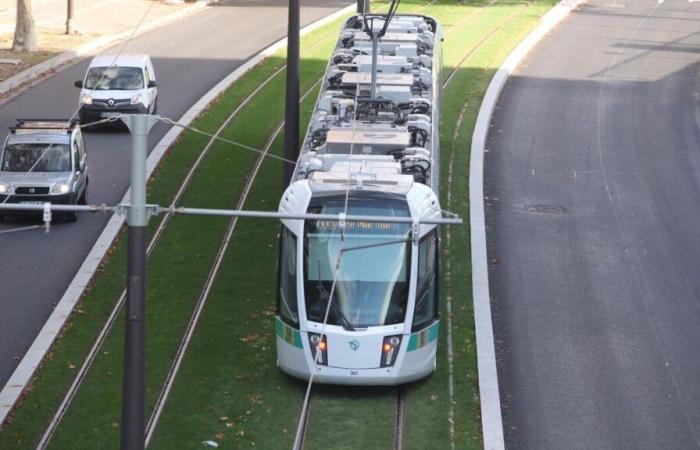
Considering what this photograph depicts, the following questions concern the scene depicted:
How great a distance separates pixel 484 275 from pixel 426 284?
5.16 metres

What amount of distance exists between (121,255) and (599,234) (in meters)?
9.25

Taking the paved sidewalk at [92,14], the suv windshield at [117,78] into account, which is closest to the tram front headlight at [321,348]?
the suv windshield at [117,78]

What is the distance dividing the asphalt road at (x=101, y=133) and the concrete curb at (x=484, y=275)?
672cm

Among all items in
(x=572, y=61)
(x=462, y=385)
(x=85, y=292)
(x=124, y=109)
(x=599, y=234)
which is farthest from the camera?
(x=572, y=61)

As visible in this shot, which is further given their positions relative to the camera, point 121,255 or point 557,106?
point 557,106

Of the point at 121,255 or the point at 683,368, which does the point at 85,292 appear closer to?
the point at 121,255

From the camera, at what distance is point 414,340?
60.2ft

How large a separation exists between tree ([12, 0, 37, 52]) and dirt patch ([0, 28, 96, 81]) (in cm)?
31

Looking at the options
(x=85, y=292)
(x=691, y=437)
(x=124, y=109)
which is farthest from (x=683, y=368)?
(x=124, y=109)

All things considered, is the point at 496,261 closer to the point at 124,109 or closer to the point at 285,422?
the point at 285,422

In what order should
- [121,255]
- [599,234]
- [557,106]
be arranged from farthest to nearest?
[557,106], [599,234], [121,255]

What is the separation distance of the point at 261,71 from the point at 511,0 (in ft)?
63.9

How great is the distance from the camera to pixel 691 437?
58.1ft

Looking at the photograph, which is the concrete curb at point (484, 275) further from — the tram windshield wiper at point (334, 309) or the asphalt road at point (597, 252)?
the tram windshield wiper at point (334, 309)
